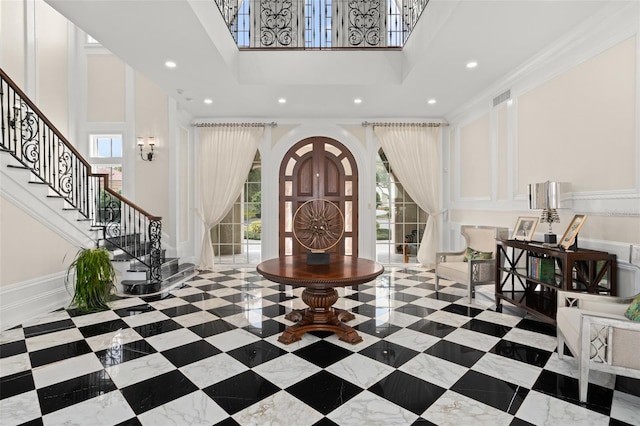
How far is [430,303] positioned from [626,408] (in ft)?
6.75

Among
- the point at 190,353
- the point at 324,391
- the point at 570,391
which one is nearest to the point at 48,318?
the point at 190,353

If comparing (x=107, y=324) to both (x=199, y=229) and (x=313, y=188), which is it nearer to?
(x=199, y=229)

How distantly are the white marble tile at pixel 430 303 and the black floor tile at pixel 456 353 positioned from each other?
103 cm

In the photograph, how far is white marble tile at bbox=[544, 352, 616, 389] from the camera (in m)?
2.16

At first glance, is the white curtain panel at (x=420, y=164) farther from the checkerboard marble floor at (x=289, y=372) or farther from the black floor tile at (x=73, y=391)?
the black floor tile at (x=73, y=391)

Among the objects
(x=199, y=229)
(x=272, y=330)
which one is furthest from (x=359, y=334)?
(x=199, y=229)

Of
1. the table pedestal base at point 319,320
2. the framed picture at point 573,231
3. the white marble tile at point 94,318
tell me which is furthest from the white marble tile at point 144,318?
the framed picture at point 573,231

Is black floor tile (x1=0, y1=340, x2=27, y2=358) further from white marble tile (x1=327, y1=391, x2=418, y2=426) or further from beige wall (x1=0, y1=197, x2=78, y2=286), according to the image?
white marble tile (x1=327, y1=391, x2=418, y2=426)

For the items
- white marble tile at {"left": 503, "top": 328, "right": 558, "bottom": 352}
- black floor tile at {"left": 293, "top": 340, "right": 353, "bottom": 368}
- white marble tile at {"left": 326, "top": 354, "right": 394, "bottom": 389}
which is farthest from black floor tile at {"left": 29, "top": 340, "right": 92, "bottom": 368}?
white marble tile at {"left": 503, "top": 328, "right": 558, "bottom": 352}

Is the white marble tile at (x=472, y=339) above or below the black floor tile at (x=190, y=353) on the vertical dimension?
below

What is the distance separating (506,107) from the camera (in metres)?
4.33

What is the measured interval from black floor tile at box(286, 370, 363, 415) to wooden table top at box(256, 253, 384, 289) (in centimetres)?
68

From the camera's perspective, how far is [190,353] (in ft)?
8.39

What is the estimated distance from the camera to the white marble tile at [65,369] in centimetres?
215
